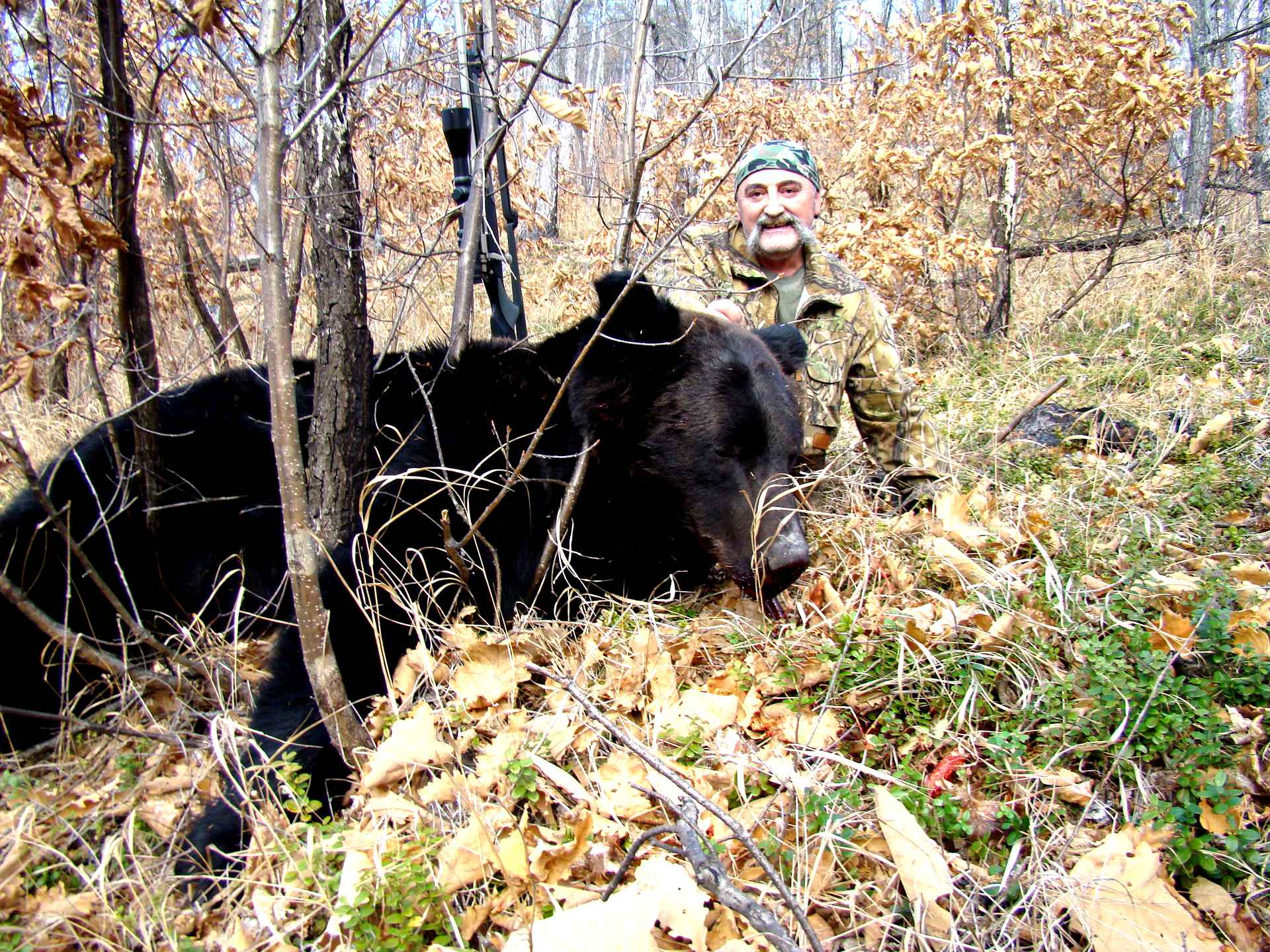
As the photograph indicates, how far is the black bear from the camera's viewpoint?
2.88 meters

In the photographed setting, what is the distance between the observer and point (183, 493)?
10.7ft

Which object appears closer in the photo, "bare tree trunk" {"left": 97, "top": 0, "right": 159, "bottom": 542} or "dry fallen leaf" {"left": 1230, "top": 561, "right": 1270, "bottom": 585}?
"bare tree trunk" {"left": 97, "top": 0, "right": 159, "bottom": 542}

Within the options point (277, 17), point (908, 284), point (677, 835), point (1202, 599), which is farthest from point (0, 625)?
point (908, 284)

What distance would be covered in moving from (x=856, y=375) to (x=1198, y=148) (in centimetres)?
847

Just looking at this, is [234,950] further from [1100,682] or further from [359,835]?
[1100,682]

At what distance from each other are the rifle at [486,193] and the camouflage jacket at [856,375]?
832 mm

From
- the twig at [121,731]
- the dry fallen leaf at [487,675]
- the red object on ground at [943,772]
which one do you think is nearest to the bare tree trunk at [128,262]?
the twig at [121,731]

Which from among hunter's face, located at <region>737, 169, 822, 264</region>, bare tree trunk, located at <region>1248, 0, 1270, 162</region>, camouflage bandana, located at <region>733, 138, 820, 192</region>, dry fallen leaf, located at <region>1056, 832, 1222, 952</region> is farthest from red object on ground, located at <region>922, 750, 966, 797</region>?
bare tree trunk, located at <region>1248, 0, 1270, 162</region>

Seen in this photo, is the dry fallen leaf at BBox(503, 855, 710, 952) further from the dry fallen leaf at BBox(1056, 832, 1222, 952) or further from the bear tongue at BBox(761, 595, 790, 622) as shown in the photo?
the bear tongue at BBox(761, 595, 790, 622)

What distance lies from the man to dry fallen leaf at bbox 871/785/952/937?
238 centimetres

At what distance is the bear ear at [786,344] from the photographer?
11.6ft

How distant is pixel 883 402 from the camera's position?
14.0ft

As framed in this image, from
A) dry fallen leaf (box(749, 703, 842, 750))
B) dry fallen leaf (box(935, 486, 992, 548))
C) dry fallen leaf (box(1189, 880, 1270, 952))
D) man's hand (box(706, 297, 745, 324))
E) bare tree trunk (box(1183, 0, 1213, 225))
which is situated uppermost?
bare tree trunk (box(1183, 0, 1213, 225))

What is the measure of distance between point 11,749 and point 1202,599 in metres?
3.95
